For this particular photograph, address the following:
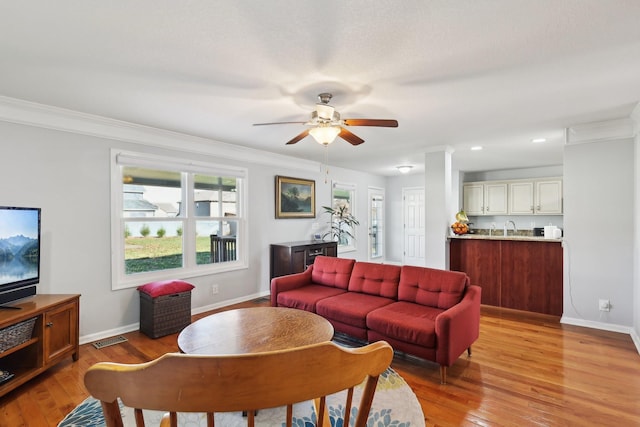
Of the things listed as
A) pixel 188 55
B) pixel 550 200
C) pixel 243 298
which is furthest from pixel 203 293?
pixel 550 200

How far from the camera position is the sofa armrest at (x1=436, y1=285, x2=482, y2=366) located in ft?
8.05

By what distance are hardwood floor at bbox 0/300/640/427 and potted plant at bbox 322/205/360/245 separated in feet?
11.6

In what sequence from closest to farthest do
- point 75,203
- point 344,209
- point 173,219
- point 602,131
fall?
point 75,203 < point 602,131 < point 173,219 < point 344,209

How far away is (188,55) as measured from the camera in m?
2.09

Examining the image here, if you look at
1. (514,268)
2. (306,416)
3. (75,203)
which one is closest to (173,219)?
(75,203)

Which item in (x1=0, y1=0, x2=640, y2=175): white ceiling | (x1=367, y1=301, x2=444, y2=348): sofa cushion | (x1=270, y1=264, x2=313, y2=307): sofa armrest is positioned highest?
(x1=0, y1=0, x2=640, y2=175): white ceiling

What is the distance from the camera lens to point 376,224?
27.7 feet

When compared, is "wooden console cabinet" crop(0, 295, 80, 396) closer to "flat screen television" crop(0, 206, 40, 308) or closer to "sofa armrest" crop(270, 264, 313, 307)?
"flat screen television" crop(0, 206, 40, 308)

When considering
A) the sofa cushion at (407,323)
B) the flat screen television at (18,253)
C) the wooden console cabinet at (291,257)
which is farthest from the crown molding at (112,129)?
the sofa cushion at (407,323)

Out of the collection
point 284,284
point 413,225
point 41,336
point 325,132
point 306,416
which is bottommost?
point 306,416

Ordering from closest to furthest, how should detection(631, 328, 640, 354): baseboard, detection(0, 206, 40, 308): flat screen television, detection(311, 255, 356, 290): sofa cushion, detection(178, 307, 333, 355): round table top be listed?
detection(178, 307, 333, 355): round table top < detection(0, 206, 40, 308): flat screen television < detection(631, 328, 640, 354): baseboard < detection(311, 255, 356, 290): sofa cushion

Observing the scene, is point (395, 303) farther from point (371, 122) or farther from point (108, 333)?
point (108, 333)

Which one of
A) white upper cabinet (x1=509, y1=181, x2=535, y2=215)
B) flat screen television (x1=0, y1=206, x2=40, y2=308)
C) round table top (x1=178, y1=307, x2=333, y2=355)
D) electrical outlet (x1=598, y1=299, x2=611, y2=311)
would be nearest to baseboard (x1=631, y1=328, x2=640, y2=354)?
electrical outlet (x1=598, y1=299, x2=611, y2=311)

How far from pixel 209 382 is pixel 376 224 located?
25.9 feet
